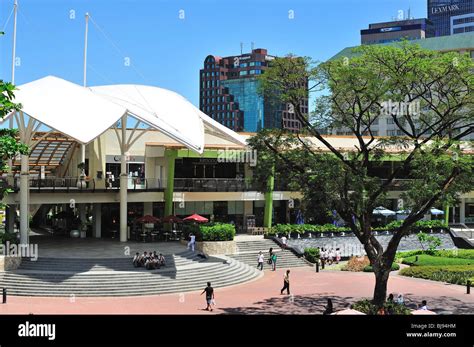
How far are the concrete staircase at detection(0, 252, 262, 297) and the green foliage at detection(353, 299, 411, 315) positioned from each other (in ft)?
30.0

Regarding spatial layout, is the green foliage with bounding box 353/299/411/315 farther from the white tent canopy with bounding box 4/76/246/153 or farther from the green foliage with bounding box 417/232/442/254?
the green foliage with bounding box 417/232/442/254

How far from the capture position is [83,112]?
31.8 metres

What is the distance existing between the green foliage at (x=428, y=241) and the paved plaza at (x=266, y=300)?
12883mm

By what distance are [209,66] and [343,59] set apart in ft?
485

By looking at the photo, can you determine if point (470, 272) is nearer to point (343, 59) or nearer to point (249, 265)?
point (249, 265)

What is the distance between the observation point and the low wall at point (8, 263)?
2959 cm

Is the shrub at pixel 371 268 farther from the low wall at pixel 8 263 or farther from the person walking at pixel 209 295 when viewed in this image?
the low wall at pixel 8 263

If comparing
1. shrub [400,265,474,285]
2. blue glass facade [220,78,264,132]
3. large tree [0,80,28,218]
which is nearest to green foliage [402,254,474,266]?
shrub [400,265,474,285]

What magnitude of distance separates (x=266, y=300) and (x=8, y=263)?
13.2 m

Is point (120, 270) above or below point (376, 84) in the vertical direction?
below

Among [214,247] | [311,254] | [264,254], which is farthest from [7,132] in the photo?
[311,254]

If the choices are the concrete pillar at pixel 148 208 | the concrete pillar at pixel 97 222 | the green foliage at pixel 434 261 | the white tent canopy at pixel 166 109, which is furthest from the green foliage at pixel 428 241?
the concrete pillar at pixel 97 222

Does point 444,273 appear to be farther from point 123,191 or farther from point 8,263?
point 8,263
